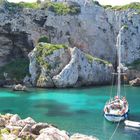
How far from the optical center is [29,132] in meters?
42.8

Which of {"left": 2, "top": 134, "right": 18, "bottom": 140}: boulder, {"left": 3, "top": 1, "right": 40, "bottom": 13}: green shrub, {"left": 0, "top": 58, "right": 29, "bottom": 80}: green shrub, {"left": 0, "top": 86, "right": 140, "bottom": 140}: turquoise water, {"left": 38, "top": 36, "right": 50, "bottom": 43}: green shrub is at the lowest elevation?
{"left": 0, "top": 86, "right": 140, "bottom": 140}: turquoise water

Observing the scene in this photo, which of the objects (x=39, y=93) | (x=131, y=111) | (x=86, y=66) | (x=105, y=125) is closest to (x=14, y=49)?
(x=86, y=66)

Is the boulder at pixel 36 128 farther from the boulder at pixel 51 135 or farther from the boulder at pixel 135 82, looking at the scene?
the boulder at pixel 135 82

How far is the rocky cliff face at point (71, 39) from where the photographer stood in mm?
113875

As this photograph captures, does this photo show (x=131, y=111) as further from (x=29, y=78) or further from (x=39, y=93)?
(x=29, y=78)

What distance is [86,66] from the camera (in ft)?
384

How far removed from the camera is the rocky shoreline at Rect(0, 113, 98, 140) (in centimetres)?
3909

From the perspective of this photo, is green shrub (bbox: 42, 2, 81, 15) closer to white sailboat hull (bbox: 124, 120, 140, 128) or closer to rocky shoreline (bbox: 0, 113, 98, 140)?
white sailboat hull (bbox: 124, 120, 140, 128)

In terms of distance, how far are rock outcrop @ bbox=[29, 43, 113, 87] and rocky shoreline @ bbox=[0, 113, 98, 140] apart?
Result: 59620 mm

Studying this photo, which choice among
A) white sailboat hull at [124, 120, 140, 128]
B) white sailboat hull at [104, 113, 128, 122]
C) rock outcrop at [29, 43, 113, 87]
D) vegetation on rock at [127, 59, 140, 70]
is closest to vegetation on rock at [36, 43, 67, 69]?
rock outcrop at [29, 43, 113, 87]

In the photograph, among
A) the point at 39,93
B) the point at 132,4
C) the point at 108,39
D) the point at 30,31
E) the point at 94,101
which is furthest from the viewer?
the point at 132,4

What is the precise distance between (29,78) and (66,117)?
51715 millimetres

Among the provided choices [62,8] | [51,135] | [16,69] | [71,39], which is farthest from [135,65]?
[51,135]

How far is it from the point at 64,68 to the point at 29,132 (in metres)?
70.1
